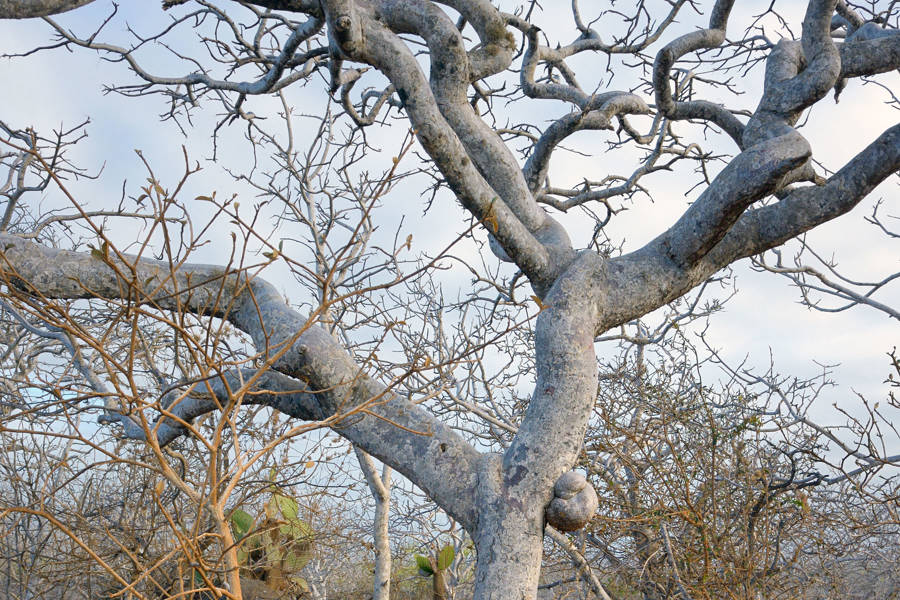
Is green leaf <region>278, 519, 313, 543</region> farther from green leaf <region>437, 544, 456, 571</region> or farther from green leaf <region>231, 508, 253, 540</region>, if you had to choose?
green leaf <region>437, 544, 456, 571</region>

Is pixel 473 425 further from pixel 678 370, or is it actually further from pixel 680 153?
pixel 680 153

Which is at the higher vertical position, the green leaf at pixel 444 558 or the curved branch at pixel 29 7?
the curved branch at pixel 29 7

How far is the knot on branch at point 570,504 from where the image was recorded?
2.57m

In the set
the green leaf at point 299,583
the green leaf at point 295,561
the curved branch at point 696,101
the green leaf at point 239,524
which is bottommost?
the green leaf at point 299,583

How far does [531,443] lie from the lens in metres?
2.74

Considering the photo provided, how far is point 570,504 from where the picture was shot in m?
2.57

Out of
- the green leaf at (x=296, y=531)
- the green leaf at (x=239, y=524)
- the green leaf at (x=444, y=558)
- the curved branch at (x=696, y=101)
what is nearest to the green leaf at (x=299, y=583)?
the green leaf at (x=296, y=531)

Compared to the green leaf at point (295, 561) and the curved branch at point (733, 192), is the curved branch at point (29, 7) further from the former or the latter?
the green leaf at point (295, 561)

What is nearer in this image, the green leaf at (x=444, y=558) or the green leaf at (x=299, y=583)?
the green leaf at (x=299, y=583)

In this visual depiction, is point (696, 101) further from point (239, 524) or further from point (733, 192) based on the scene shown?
point (239, 524)

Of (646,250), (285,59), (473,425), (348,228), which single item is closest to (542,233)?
(646,250)

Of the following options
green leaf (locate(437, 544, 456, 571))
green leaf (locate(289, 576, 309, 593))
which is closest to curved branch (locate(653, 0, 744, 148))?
green leaf (locate(289, 576, 309, 593))

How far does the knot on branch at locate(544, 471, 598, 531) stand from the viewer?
2.57 metres

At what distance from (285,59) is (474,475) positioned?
271cm
